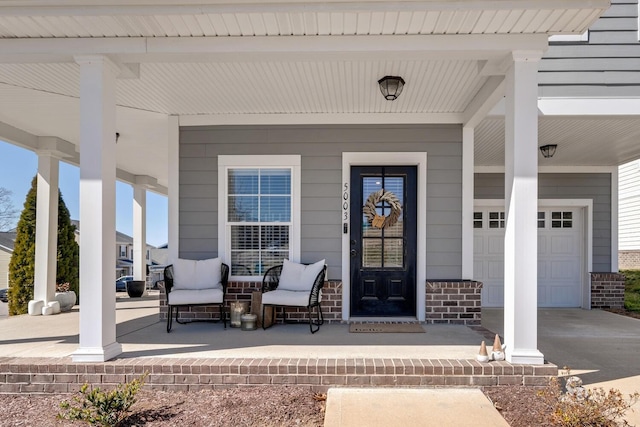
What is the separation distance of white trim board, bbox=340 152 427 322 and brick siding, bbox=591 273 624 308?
403 cm

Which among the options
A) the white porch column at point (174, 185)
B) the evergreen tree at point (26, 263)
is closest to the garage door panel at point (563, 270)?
the white porch column at point (174, 185)

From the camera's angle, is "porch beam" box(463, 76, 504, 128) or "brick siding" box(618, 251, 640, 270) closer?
"porch beam" box(463, 76, 504, 128)

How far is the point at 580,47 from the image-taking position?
4.97m

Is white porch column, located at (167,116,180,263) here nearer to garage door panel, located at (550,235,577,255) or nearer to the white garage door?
the white garage door

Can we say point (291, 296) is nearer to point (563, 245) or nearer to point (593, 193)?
point (563, 245)

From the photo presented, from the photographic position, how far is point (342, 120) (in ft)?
17.7

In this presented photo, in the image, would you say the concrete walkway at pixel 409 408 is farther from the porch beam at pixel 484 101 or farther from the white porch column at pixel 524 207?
the porch beam at pixel 484 101

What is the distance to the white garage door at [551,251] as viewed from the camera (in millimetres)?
7723

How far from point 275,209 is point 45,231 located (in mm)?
3288

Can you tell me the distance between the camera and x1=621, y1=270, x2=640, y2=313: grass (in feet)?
26.0

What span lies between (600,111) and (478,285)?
224cm

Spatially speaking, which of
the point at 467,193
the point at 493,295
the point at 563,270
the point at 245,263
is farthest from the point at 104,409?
the point at 563,270

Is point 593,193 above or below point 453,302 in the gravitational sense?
above

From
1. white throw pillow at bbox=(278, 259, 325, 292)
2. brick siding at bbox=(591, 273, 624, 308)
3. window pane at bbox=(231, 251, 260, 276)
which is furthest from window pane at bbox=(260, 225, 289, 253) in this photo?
brick siding at bbox=(591, 273, 624, 308)
